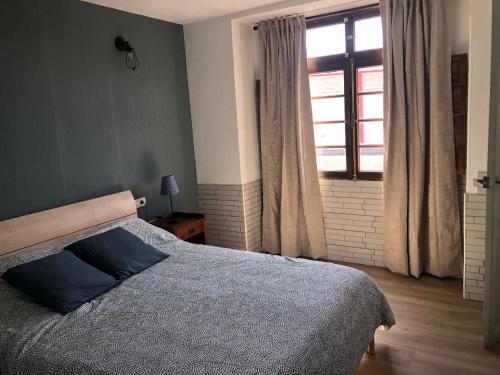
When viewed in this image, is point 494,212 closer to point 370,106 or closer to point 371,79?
point 370,106

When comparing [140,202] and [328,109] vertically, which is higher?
[328,109]

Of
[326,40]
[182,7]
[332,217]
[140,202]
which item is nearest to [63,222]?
[140,202]

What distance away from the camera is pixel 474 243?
2.98m

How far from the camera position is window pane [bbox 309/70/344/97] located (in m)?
3.78

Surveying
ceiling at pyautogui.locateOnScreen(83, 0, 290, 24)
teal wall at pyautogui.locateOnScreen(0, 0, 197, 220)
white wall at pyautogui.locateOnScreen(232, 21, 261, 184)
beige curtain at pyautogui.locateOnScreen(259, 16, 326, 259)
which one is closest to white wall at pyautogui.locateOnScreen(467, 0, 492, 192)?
beige curtain at pyautogui.locateOnScreen(259, 16, 326, 259)

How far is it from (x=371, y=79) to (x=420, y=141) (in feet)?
2.42

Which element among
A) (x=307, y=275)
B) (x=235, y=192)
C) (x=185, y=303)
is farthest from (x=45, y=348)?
(x=235, y=192)

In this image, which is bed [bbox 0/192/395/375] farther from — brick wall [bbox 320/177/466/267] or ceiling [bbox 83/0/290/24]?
ceiling [bbox 83/0/290/24]

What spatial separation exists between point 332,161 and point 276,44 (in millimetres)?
1260

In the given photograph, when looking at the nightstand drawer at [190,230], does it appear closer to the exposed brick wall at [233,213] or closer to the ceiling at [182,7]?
the exposed brick wall at [233,213]

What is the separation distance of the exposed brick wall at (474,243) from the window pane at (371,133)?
0.97 meters

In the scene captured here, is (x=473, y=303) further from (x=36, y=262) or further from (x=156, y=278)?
(x=36, y=262)

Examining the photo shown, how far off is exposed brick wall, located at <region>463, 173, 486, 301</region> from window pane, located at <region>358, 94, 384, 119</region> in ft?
3.59

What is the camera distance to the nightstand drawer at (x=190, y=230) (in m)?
3.52
